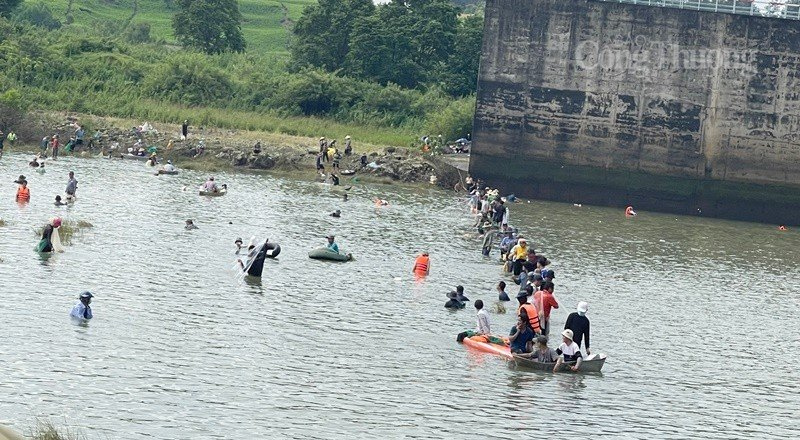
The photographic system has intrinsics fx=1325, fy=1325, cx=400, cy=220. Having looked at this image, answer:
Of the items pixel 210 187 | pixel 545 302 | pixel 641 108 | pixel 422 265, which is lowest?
pixel 422 265

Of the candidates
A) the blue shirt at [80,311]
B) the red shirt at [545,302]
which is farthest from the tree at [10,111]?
the red shirt at [545,302]

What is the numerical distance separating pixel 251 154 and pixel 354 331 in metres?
35.7

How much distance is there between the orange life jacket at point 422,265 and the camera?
37719 mm

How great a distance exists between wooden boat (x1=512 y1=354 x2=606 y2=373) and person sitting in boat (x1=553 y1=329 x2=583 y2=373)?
91 mm

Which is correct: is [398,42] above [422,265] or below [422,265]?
above

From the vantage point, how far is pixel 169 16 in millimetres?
127562

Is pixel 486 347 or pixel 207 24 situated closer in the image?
pixel 486 347

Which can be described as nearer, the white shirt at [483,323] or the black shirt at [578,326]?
the black shirt at [578,326]

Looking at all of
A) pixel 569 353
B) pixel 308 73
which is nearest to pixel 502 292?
pixel 569 353

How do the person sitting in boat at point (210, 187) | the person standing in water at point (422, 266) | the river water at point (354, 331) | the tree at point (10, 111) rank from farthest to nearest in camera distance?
the tree at point (10, 111) → the person sitting in boat at point (210, 187) → the person standing in water at point (422, 266) → the river water at point (354, 331)

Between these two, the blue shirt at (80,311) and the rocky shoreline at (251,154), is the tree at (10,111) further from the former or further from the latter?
the blue shirt at (80,311)

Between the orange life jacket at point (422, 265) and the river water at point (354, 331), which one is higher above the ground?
the orange life jacket at point (422, 265)

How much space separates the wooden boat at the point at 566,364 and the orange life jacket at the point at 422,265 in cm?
1061

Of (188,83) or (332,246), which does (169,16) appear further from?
(332,246)
